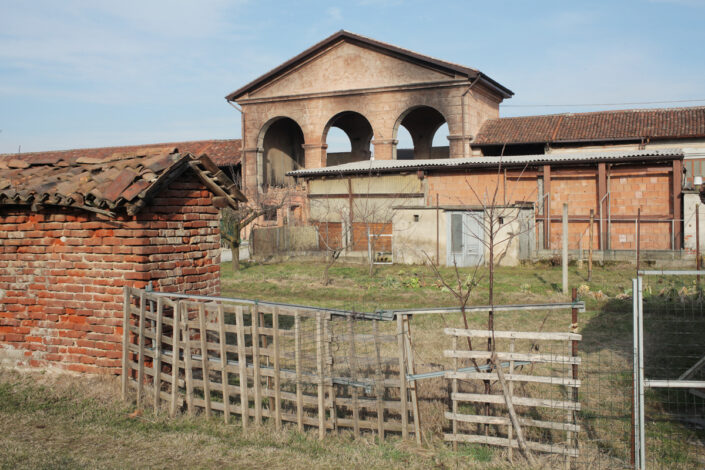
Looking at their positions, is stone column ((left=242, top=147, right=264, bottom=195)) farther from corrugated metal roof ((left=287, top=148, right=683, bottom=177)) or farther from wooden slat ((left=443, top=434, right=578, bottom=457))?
wooden slat ((left=443, top=434, right=578, bottom=457))

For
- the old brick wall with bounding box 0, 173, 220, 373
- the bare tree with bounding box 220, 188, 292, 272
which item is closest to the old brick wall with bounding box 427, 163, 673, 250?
the bare tree with bounding box 220, 188, 292, 272

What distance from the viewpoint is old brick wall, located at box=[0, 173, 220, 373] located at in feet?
24.0

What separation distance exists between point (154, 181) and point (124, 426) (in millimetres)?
2649

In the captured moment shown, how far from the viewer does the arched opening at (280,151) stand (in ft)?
121

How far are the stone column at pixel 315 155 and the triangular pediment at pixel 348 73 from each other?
2.94m

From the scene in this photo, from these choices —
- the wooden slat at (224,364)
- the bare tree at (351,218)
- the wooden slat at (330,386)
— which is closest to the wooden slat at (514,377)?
the wooden slat at (330,386)

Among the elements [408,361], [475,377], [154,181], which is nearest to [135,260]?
[154,181]

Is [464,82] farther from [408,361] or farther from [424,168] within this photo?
[408,361]

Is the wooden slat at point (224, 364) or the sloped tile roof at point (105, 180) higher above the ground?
the sloped tile roof at point (105, 180)

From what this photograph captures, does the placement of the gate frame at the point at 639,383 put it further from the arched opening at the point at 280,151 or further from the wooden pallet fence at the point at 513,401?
the arched opening at the point at 280,151

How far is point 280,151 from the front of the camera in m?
38.8

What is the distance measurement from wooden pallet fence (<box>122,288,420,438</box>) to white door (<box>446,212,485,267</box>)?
15036mm

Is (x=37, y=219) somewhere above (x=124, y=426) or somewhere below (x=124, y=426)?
above

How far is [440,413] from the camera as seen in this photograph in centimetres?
647
